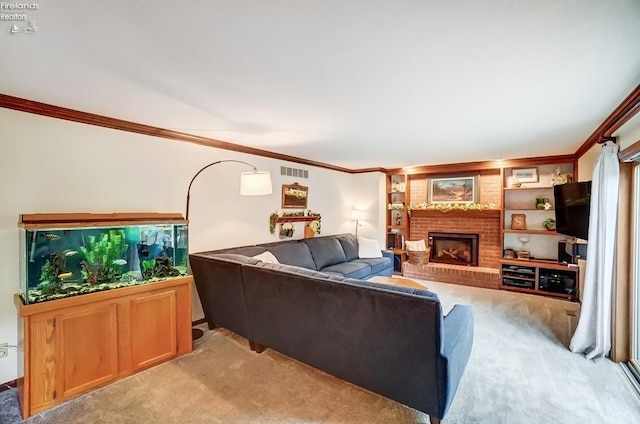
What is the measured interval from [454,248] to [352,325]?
4.52 meters

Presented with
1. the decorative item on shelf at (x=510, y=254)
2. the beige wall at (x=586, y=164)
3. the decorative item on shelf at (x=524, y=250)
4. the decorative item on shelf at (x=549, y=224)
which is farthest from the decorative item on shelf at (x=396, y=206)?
the beige wall at (x=586, y=164)

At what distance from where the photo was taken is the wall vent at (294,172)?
4.82 meters

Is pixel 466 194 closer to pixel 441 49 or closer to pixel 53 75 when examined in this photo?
pixel 441 49

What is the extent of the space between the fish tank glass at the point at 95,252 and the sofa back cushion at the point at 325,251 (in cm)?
220

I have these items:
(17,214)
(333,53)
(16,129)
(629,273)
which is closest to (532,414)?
(629,273)

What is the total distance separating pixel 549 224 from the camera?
494 centimetres

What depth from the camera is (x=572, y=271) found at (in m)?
4.62

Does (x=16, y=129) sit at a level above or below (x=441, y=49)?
below

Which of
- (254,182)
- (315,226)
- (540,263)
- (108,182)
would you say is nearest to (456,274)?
(540,263)

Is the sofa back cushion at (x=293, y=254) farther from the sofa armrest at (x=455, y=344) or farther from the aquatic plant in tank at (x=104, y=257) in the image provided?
the sofa armrest at (x=455, y=344)

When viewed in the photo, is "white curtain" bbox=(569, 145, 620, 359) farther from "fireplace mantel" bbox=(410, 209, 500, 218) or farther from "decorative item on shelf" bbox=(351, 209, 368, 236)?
"decorative item on shelf" bbox=(351, 209, 368, 236)

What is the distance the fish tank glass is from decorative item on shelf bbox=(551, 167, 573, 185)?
5657mm

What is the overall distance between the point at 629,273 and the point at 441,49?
9.26 feet

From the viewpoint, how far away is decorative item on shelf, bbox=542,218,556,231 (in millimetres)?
4923
